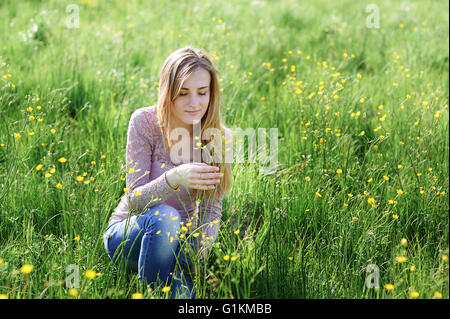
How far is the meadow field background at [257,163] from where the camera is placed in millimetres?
2047

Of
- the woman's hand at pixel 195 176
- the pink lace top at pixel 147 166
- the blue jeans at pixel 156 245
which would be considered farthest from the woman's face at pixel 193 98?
the blue jeans at pixel 156 245

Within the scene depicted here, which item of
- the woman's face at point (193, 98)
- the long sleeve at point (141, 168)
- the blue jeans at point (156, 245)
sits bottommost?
→ the blue jeans at point (156, 245)

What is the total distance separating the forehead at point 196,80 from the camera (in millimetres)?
2312

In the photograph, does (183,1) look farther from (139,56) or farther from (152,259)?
(152,259)

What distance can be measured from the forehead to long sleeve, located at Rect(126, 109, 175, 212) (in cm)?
26

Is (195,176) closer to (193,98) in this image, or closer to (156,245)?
(156,245)

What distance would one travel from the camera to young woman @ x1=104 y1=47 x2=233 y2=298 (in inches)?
81.4

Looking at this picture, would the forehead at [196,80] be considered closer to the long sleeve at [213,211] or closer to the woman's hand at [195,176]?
the long sleeve at [213,211]

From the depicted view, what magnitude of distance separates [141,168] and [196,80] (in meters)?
0.49

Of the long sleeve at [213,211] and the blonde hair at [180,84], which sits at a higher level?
the blonde hair at [180,84]

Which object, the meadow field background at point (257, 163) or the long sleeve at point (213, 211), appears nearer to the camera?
the meadow field background at point (257, 163)

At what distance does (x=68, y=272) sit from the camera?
78.3 inches

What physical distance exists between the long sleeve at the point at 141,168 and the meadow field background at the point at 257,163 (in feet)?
0.25
